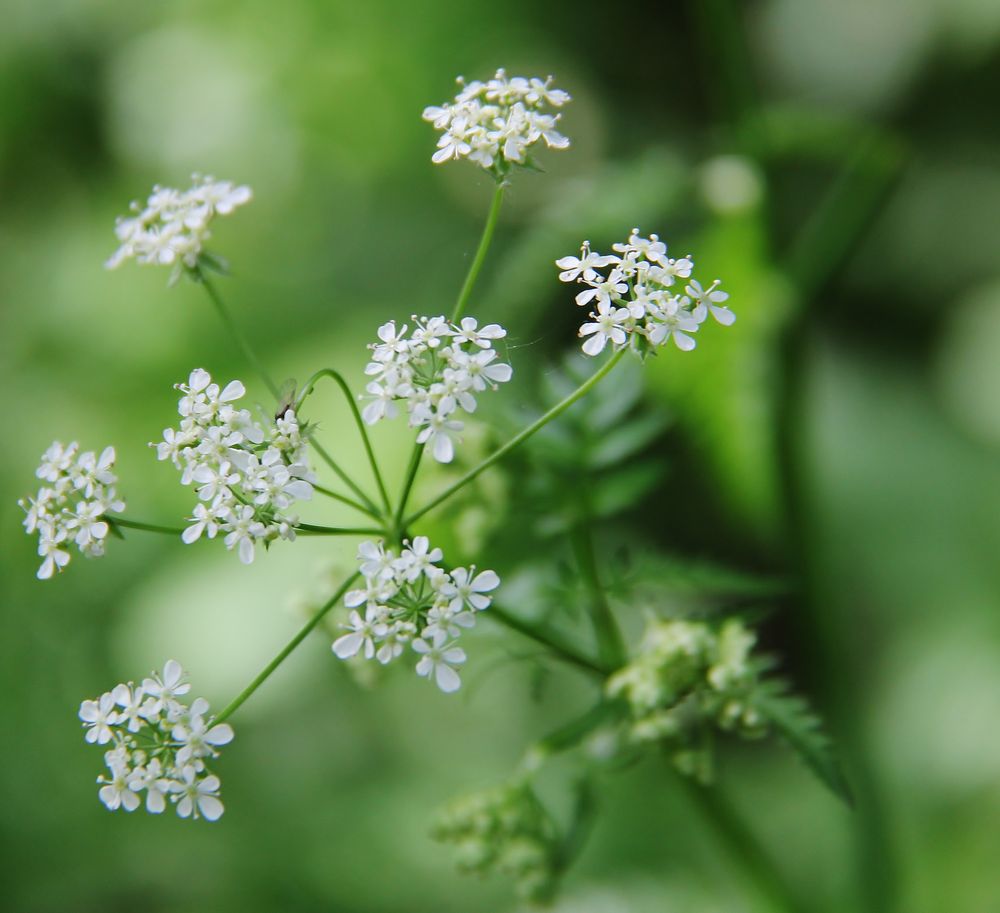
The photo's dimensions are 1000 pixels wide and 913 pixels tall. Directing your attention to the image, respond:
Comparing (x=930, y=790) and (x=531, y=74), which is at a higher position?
(x=531, y=74)

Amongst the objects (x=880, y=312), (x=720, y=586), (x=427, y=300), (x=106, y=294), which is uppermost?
(x=106, y=294)

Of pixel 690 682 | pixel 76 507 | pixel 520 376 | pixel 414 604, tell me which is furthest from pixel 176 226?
pixel 520 376

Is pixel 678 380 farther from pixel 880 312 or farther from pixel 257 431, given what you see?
pixel 880 312

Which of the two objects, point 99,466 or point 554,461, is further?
point 554,461

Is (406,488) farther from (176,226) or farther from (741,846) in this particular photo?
(741,846)

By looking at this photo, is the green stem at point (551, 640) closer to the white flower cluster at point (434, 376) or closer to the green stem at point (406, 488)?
the green stem at point (406, 488)

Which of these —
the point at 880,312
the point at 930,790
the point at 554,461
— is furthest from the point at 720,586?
the point at 880,312

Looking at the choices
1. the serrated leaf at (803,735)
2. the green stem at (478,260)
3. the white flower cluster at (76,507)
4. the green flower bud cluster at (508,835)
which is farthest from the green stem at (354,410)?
the serrated leaf at (803,735)

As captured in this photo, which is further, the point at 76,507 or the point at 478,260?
the point at 76,507

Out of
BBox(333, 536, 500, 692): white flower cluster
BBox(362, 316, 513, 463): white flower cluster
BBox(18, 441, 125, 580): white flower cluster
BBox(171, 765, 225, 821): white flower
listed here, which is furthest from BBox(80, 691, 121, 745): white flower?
BBox(362, 316, 513, 463): white flower cluster
